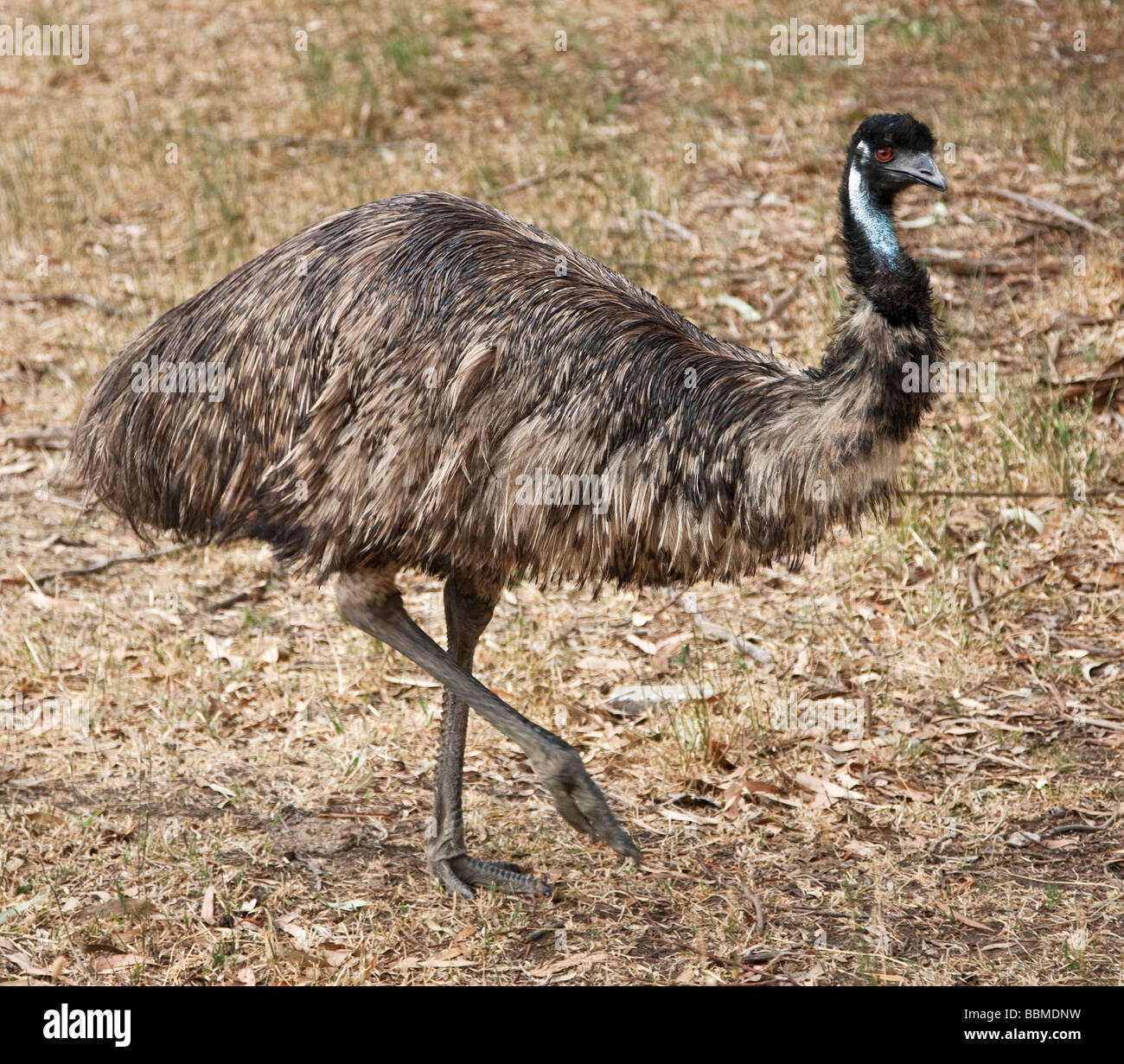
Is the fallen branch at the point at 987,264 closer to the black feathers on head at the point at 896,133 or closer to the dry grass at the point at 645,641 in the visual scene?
the dry grass at the point at 645,641

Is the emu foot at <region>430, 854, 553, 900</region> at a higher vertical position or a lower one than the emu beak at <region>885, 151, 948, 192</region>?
lower

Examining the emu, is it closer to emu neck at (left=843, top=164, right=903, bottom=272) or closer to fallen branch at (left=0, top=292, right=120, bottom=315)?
emu neck at (left=843, top=164, right=903, bottom=272)

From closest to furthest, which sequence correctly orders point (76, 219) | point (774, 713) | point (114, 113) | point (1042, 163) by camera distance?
point (774, 713), point (1042, 163), point (76, 219), point (114, 113)

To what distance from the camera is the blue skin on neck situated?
353 centimetres

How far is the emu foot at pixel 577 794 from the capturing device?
3.64m

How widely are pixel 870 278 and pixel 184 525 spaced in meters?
2.04

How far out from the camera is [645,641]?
570cm

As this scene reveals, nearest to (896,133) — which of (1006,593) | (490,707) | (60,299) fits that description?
(490,707)

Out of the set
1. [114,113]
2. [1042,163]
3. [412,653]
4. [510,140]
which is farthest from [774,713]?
[114,113]

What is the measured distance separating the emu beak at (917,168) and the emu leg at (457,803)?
1626mm

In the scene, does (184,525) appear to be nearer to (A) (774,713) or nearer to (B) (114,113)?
(A) (774,713)

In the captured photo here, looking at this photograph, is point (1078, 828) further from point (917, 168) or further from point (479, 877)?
point (917, 168)

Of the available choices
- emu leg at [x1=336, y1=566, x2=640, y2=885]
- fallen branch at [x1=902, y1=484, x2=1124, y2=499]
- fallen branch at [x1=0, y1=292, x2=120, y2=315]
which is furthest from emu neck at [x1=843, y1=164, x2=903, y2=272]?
fallen branch at [x1=0, y1=292, x2=120, y2=315]
